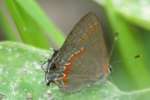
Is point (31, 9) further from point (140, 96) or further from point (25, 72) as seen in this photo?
point (140, 96)

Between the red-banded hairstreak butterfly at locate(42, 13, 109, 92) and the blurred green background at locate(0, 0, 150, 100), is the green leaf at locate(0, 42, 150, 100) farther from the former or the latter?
the blurred green background at locate(0, 0, 150, 100)

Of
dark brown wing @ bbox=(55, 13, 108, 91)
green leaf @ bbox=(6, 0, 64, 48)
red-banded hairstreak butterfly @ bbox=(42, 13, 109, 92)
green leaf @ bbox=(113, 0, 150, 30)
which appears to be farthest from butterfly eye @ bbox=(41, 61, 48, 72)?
green leaf @ bbox=(113, 0, 150, 30)

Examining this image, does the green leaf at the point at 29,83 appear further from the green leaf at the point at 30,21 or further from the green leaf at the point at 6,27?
the green leaf at the point at 6,27

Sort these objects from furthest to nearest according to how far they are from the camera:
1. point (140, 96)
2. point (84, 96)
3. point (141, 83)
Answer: point (141, 83), point (84, 96), point (140, 96)

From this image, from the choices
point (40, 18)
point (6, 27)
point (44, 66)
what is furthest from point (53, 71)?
point (6, 27)

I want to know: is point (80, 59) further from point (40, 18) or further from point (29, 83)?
point (40, 18)

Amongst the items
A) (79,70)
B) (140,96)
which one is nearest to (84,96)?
(79,70)

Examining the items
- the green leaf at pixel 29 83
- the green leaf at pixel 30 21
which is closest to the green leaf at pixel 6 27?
the green leaf at pixel 30 21
